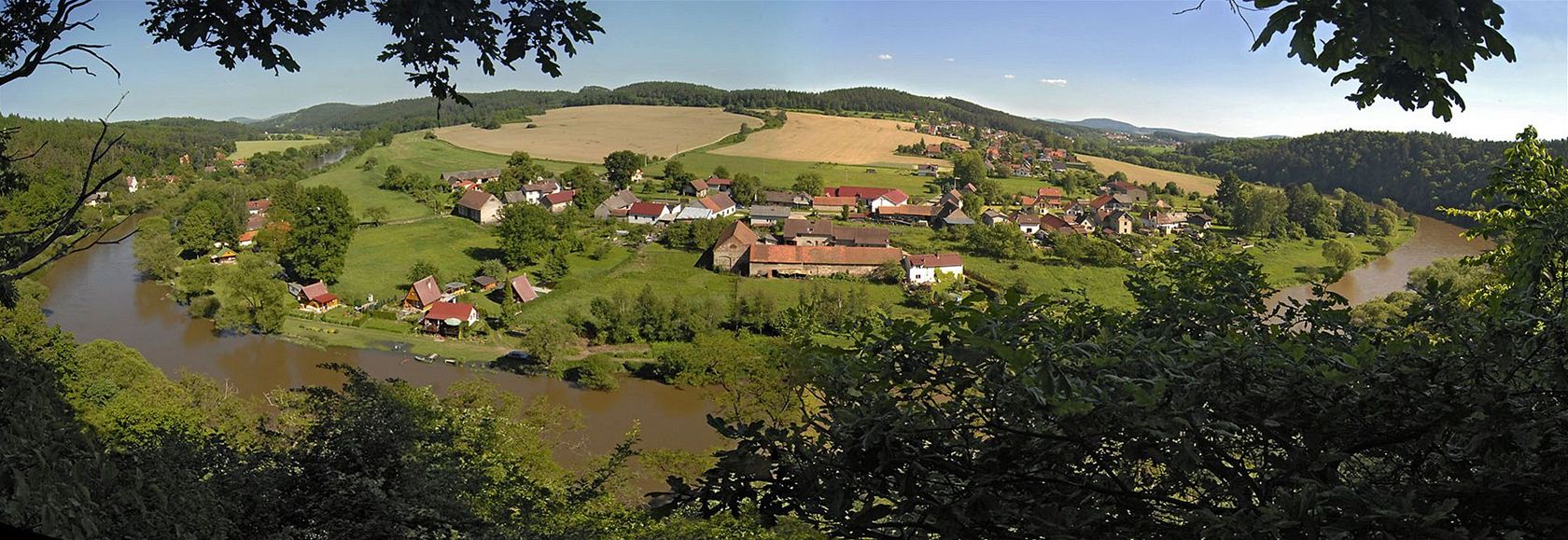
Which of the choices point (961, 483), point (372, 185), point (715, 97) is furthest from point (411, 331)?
point (715, 97)

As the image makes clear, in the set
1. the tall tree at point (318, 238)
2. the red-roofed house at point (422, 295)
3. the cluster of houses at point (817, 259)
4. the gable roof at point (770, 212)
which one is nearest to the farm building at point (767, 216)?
the gable roof at point (770, 212)

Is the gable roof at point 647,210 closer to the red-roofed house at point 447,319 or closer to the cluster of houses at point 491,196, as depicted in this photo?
the cluster of houses at point 491,196

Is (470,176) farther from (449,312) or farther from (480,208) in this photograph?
(449,312)

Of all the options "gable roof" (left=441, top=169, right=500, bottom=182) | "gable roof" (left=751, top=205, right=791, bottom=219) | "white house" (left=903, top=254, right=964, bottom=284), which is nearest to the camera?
"white house" (left=903, top=254, right=964, bottom=284)

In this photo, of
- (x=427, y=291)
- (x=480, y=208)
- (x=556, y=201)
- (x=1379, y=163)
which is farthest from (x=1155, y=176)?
(x=427, y=291)

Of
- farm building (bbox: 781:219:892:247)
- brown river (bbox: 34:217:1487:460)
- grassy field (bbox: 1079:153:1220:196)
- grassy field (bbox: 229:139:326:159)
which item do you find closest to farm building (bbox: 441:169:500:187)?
grassy field (bbox: 229:139:326:159)

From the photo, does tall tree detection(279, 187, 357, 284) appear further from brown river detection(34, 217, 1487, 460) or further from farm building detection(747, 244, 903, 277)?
farm building detection(747, 244, 903, 277)

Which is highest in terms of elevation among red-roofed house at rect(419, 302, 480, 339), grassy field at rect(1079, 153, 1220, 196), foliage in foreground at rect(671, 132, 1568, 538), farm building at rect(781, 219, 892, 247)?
foliage in foreground at rect(671, 132, 1568, 538)
